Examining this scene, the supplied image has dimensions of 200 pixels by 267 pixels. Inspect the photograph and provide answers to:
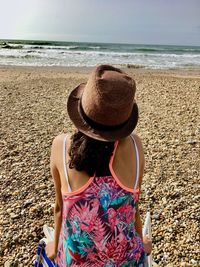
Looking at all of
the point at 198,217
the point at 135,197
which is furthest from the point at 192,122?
the point at 135,197

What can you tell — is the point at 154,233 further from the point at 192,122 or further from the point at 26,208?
the point at 192,122

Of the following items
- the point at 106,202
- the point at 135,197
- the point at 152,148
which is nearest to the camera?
the point at 106,202

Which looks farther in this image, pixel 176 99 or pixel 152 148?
pixel 176 99

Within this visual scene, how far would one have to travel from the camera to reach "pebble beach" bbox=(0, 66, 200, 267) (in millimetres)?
3510

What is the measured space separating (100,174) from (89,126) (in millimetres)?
216

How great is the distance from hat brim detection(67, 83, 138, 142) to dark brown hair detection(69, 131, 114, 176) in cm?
5

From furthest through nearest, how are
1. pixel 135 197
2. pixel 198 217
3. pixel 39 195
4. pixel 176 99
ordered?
pixel 176 99
pixel 39 195
pixel 198 217
pixel 135 197

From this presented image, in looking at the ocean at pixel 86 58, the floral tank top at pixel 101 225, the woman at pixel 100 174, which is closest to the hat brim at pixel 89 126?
the woman at pixel 100 174

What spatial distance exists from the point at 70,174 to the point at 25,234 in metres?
2.13

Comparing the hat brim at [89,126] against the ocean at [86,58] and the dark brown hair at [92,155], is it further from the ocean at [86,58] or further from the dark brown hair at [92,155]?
the ocean at [86,58]

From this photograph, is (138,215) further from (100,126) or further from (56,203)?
(100,126)

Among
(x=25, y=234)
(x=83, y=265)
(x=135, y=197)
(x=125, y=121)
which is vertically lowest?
(x=25, y=234)

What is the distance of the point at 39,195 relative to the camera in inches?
174

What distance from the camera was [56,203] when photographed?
1.99m
